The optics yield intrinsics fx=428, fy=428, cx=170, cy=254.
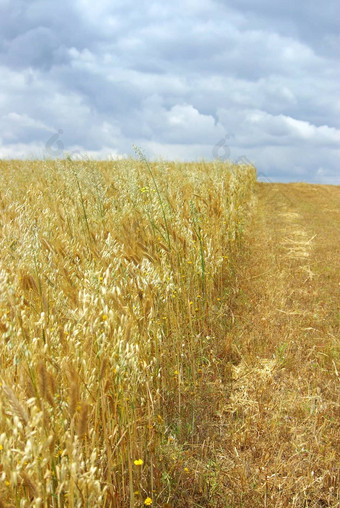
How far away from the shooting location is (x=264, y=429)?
94.8 inches

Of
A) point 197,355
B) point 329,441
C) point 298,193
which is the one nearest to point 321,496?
point 329,441

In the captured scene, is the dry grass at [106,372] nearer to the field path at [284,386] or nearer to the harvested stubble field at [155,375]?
the harvested stubble field at [155,375]

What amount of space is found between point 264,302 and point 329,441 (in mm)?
1923

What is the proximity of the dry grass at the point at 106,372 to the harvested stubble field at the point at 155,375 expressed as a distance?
10mm

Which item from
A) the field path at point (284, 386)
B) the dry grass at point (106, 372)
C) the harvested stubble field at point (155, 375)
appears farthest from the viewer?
the field path at point (284, 386)

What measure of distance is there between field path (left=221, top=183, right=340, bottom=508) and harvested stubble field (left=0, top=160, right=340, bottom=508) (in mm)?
11

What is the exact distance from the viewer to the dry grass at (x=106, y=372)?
4.20 ft

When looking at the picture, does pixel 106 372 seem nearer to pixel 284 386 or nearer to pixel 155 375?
pixel 155 375

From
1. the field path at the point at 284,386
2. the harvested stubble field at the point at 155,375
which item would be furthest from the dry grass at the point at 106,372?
the field path at the point at 284,386

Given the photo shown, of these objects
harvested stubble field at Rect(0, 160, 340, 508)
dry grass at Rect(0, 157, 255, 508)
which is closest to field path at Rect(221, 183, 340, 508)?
harvested stubble field at Rect(0, 160, 340, 508)

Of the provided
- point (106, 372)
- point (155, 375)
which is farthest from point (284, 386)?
point (106, 372)

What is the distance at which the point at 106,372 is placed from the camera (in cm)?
160

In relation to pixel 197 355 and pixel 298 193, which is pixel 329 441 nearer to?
pixel 197 355

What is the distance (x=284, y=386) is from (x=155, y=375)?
95 cm
